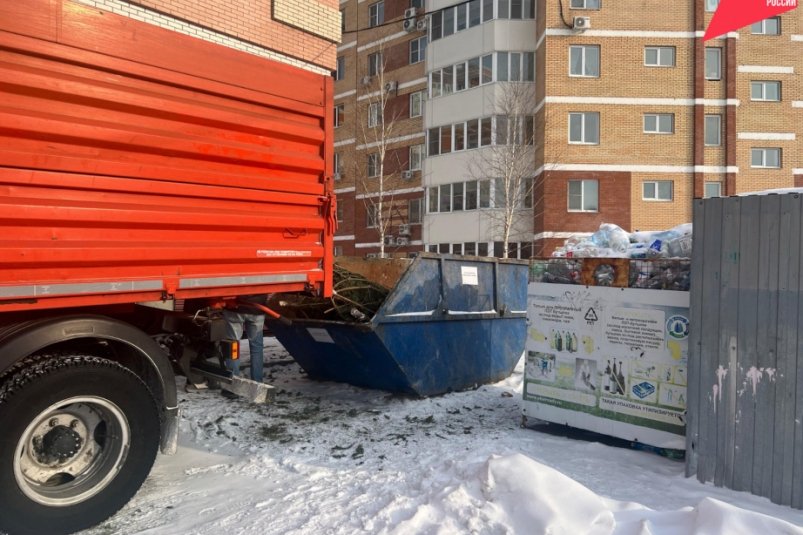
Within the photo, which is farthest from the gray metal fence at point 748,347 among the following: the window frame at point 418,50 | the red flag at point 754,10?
the window frame at point 418,50

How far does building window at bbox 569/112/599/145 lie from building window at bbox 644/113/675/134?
2088 mm

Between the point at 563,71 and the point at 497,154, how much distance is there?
4.23 meters

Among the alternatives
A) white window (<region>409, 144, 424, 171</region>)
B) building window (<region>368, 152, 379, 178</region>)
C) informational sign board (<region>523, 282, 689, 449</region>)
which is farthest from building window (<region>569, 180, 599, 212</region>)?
informational sign board (<region>523, 282, 689, 449</region>)

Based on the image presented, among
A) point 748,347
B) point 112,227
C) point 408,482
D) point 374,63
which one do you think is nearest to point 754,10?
point 748,347

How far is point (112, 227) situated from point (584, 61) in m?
24.4

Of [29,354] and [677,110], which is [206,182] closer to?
[29,354]

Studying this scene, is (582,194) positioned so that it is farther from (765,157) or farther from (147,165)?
(147,165)

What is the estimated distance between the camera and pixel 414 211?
29969mm

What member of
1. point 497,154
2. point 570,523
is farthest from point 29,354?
point 497,154

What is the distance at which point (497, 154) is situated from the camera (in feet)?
81.4

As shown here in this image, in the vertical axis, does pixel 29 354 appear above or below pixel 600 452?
above

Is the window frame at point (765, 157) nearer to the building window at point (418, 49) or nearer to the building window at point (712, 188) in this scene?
the building window at point (712, 188)

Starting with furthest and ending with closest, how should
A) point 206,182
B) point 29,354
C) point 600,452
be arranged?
1. point 600,452
2. point 206,182
3. point 29,354

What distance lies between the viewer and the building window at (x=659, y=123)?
24312 millimetres
